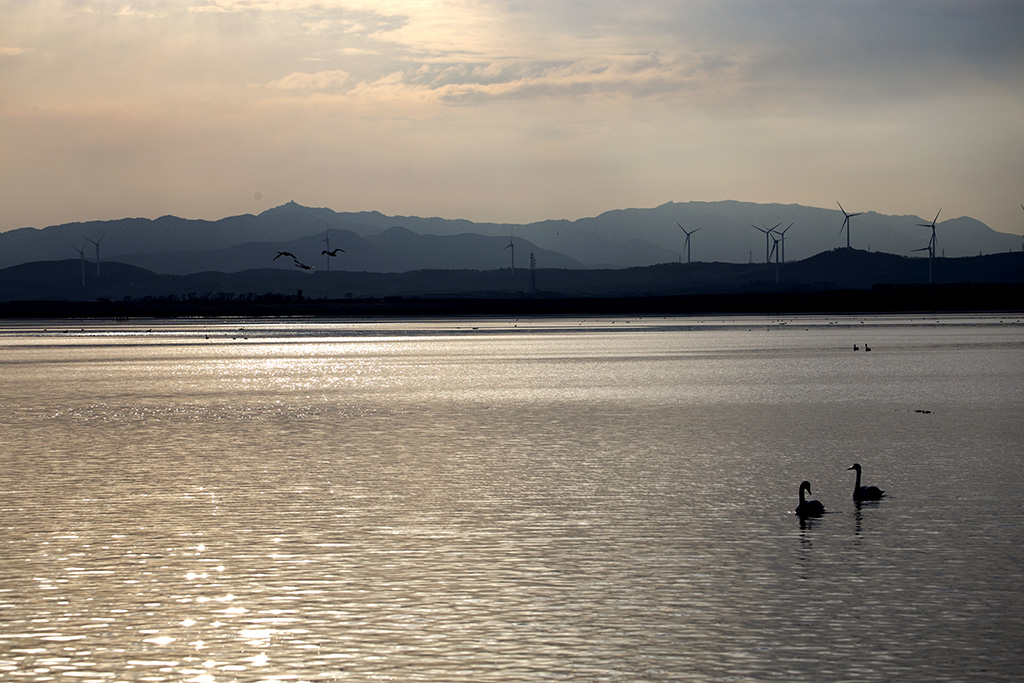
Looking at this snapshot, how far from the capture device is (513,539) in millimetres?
19500

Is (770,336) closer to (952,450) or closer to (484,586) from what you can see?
(952,450)

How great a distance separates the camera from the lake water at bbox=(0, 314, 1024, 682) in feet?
44.6

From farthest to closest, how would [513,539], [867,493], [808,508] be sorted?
1. [867,493]
2. [808,508]
3. [513,539]

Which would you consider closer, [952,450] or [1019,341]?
[952,450]

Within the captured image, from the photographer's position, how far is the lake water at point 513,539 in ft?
44.6

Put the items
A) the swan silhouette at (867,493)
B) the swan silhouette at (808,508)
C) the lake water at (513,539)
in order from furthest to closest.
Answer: the swan silhouette at (867,493) < the swan silhouette at (808,508) < the lake water at (513,539)

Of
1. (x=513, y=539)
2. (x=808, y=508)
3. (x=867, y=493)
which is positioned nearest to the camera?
(x=513, y=539)

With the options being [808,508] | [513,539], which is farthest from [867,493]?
[513,539]

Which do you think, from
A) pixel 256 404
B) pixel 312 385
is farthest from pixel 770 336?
pixel 256 404

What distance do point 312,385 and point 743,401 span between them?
20.1 metres

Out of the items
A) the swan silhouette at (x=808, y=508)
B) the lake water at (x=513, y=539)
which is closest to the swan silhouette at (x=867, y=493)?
the lake water at (x=513, y=539)

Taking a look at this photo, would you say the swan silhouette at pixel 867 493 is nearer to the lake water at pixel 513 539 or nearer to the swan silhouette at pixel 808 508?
the lake water at pixel 513 539

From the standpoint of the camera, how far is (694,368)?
61656 millimetres

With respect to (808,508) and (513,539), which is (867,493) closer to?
(808,508)
